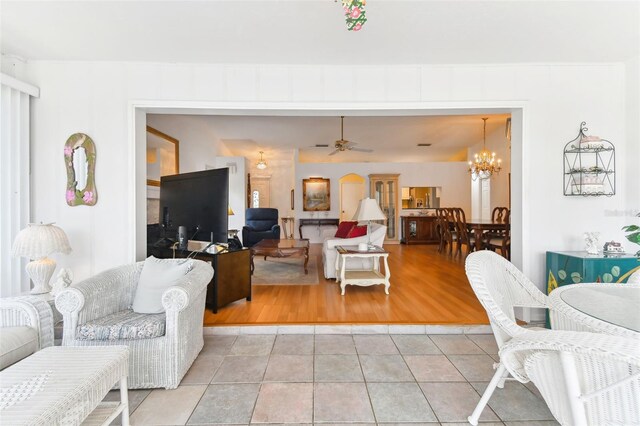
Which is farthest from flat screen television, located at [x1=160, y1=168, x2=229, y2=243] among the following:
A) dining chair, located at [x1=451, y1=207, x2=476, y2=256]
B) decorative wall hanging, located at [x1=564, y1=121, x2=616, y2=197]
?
dining chair, located at [x1=451, y1=207, x2=476, y2=256]

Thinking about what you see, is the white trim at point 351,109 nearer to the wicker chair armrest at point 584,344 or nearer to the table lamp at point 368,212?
the table lamp at point 368,212

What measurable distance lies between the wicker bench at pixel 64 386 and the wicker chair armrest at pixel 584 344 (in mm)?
1783

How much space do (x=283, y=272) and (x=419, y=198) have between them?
5845mm

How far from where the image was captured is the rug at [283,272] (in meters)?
4.28

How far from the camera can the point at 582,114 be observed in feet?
9.25

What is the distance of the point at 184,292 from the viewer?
6.15 feet

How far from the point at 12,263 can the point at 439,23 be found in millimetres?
3963

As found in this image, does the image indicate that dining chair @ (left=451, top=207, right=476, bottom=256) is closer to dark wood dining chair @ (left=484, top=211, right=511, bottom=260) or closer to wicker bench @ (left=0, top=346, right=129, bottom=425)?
dark wood dining chair @ (left=484, top=211, right=511, bottom=260)

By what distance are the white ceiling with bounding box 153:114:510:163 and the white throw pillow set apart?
273 cm

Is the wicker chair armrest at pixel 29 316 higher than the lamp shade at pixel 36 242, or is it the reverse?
the lamp shade at pixel 36 242

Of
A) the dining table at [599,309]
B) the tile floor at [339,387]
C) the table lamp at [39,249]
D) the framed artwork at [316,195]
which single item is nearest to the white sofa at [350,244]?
the tile floor at [339,387]

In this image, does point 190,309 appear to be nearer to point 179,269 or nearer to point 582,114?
point 179,269

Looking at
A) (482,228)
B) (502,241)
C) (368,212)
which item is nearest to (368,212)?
(368,212)

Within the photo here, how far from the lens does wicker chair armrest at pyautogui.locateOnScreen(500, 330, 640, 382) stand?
3.02 ft
